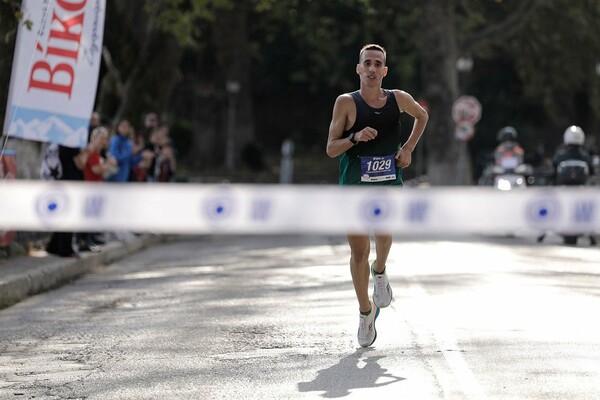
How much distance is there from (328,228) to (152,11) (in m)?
22.1

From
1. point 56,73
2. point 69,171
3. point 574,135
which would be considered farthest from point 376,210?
point 574,135

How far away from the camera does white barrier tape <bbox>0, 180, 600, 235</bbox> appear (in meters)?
10.7

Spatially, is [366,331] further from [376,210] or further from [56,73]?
[56,73]

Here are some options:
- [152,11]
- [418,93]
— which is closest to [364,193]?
[152,11]

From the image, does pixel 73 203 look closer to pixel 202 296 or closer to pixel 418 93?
pixel 202 296

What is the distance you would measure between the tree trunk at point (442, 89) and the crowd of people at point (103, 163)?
1728 cm

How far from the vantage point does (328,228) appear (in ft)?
35.1

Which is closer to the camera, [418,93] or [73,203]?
[73,203]

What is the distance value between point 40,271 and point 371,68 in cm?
735

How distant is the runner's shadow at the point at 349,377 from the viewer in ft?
30.2

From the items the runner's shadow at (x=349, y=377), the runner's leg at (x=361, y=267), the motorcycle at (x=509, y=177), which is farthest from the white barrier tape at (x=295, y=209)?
the motorcycle at (x=509, y=177)

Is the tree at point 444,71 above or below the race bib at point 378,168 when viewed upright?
above

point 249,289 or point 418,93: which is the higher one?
point 418,93

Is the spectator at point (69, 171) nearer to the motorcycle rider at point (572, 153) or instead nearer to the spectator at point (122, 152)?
the spectator at point (122, 152)
